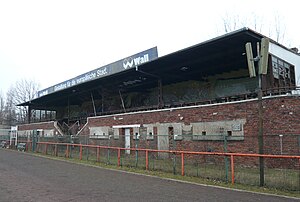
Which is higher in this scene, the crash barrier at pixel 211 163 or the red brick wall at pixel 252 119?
the red brick wall at pixel 252 119

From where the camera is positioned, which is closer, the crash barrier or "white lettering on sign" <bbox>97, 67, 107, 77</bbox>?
the crash barrier

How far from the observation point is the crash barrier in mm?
10109

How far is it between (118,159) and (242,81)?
12309 millimetres

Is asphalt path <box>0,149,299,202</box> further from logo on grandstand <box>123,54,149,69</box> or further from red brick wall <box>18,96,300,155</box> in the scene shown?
logo on grandstand <box>123,54,149,69</box>

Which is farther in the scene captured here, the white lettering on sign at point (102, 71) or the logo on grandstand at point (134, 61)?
the white lettering on sign at point (102, 71)

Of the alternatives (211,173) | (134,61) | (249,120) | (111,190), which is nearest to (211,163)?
(211,173)

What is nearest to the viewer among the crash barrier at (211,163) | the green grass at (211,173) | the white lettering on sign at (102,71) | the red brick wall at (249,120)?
the green grass at (211,173)

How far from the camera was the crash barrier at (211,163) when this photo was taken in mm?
10109

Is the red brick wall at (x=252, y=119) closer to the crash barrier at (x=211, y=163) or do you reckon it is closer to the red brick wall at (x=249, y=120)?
the red brick wall at (x=249, y=120)

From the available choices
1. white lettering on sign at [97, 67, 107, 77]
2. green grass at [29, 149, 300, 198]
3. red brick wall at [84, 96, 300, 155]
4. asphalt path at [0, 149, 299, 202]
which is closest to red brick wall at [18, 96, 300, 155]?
red brick wall at [84, 96, 300, 155]

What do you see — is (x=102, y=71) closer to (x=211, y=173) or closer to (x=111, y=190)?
(x=211, y=173)

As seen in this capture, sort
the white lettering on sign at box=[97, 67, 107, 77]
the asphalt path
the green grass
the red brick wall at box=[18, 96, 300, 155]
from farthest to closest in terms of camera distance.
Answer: the white lettering on sign at box=[97, 67, 107, 77], the red brick wall at box=[18, 96, 300, 155], the green grass, the asphalt path

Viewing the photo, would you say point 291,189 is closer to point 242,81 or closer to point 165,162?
point 165,162

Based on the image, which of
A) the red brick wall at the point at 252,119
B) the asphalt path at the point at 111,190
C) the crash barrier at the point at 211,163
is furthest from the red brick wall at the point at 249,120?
the asphalt path at the point at 111,190
